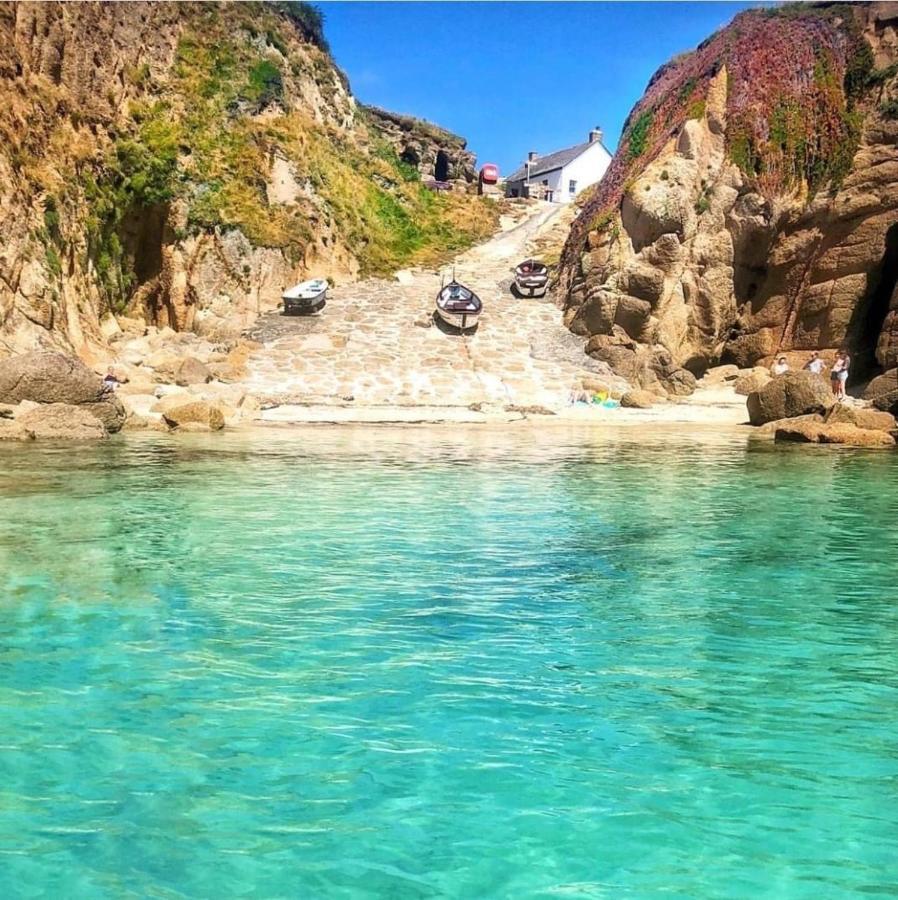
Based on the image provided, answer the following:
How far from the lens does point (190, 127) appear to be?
95.3 ft

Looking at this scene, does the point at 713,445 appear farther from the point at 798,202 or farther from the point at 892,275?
the point at 798,202

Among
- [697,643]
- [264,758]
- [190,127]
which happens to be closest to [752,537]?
[697,643]

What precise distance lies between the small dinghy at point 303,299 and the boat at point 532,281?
7501 millimetres

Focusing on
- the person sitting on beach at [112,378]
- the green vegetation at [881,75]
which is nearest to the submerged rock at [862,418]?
the green vegetation at [881,75]

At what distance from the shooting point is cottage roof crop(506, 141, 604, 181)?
63500 mm

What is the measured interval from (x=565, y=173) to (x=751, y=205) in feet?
128

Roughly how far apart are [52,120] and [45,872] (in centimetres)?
2475

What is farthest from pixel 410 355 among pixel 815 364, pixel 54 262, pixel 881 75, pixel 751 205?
pixel 881 75

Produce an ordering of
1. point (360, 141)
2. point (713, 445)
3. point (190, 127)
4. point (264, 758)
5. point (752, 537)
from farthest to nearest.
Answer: point (360, 141), point (190, 127), point (713, 445), point (752, 537), point (264, 758)

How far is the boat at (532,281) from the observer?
31.3m

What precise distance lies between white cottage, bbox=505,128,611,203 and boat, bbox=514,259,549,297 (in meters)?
31.7

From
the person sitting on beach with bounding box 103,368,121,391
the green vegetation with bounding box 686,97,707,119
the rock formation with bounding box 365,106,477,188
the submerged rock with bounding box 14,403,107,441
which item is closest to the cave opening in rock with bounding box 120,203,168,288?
the person sitting on beach with bounding box 103,368,121,391

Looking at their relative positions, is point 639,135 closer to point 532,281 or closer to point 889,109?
point 532,281

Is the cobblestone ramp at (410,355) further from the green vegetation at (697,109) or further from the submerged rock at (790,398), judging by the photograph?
the green vegetation at (697,109)
